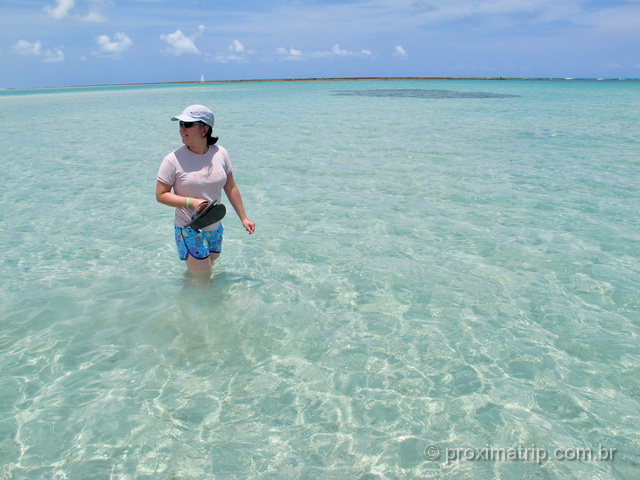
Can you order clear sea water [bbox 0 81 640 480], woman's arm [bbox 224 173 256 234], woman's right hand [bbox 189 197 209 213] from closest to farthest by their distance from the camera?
clear sea water [bbox 0 81 640 480], woman's right hand [bbox 189 197 209 213], woman's arm [bbox 224 173 256 234]

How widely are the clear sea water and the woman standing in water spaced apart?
97cm

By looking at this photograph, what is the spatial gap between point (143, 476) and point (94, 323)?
2.21 meters

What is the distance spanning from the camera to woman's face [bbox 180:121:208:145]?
4.04 meters

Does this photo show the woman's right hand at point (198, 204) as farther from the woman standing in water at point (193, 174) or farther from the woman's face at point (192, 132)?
the woman's face at point (192, 132)

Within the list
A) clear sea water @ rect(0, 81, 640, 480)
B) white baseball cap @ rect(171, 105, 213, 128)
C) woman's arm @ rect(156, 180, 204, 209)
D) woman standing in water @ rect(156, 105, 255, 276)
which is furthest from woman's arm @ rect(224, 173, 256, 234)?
clear sea water @ rect(0, 81, 640, 480)

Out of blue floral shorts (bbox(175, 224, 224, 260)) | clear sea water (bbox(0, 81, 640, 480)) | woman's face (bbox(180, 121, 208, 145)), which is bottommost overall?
clear sea water (bbox(0, 81, 640, 480))

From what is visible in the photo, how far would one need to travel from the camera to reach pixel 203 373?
3.83 meters

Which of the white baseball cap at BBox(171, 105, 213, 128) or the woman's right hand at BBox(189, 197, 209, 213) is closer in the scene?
the white baseball cap at BBox(171, 105, 213, 128)

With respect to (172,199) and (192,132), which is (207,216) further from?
(192,132)

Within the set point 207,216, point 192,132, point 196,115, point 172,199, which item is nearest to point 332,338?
point 207,216

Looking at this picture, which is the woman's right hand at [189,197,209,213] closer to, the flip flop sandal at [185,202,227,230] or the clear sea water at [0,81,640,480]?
the flip flop sandal at [185,202,227,230]

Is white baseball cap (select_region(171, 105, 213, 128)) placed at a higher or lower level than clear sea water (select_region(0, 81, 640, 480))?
higher

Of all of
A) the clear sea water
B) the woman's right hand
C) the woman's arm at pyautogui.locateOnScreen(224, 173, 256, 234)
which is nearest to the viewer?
the clear sea water

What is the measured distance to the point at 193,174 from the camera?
14.0 feet
